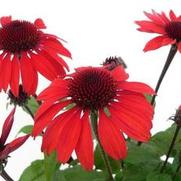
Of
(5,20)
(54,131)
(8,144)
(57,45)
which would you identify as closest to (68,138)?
(54,131)

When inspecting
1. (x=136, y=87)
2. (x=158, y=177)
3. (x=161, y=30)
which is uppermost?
(x=161, y=30)

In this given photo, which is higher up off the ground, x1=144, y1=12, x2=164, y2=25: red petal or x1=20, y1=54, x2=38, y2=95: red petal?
x1=144, y1=12, x2=164, y2=25: red petal

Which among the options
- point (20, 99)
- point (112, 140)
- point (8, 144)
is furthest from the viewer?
point (20, 99)

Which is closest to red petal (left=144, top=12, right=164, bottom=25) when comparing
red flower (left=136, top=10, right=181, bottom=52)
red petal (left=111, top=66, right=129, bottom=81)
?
red flower (left=136, top=10, right=181, bottom=52)

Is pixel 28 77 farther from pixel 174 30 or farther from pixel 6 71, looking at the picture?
pixel 174 30

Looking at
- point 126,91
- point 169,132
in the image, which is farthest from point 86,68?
point 169,132

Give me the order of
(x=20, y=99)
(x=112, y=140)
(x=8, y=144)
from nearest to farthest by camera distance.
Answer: (x=112, y=140) → (x=8, y=144) → (x=20, y=99)

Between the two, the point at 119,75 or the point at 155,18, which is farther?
the point at 155,18

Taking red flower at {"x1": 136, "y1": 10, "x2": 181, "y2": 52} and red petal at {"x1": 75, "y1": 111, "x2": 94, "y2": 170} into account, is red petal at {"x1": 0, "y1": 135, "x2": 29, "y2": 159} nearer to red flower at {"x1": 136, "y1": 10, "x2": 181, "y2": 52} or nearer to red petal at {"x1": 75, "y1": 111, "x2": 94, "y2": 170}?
red petal at {"x1": 75, "y1": 111, "x2": 94, "y2": 170}
